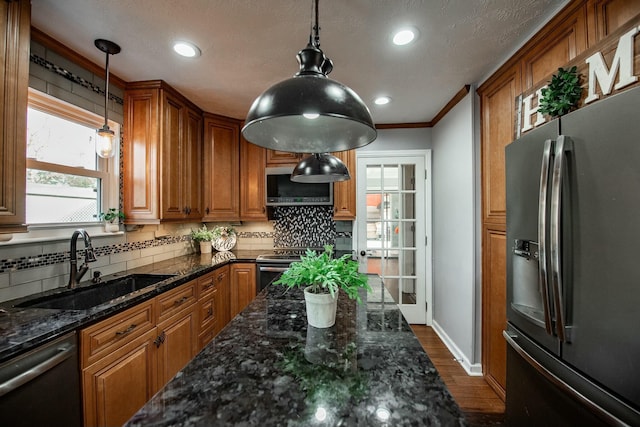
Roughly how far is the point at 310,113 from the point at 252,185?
271 cm

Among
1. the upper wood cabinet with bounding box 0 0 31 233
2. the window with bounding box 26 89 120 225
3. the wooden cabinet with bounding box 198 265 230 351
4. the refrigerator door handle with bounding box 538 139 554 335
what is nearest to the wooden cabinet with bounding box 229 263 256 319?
the wooden cabinet with bounding box 198 265 230 351

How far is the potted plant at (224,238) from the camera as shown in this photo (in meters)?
3.25

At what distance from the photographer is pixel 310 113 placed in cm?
70

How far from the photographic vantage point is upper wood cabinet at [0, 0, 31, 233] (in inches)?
49.1

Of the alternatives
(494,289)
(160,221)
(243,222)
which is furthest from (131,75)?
(494,289)

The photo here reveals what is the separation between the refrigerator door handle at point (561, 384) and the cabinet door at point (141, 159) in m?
2.53

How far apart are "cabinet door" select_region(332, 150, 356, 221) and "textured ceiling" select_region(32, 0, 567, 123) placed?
1021 millimetres

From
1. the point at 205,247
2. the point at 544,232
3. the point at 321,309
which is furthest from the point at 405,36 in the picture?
the point at 205,247

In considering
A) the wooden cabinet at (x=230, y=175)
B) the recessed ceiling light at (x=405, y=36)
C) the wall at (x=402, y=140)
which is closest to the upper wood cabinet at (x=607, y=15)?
the recessed ceiling light at (x=405, y=36)

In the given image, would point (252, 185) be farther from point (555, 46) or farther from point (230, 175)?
point (555, 46)

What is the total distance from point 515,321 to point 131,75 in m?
3.04

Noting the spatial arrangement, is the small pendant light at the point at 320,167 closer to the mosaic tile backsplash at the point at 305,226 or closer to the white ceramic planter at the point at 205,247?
the mosaic tile backsplash at the point at 305,226

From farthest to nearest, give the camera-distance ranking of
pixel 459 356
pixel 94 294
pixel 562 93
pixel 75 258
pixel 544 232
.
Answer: pixel 459 356 < pixel 94 294 < pixel 75 258 < pixel 562 93 < pixel 544 232

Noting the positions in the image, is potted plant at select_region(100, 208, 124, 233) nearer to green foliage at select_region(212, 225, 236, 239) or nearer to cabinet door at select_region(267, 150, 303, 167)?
green foliage at select_region(212, 225, 236, 239)
